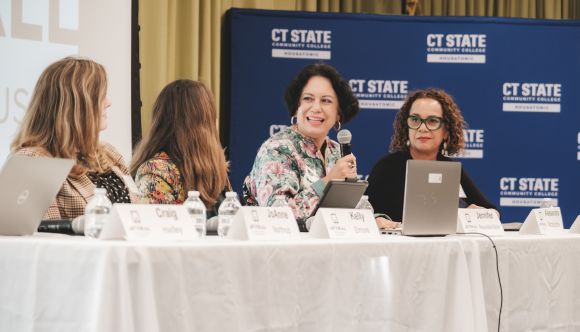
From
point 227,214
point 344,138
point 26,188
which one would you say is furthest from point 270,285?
point 344,138

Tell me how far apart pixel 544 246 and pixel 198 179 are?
1.13 m

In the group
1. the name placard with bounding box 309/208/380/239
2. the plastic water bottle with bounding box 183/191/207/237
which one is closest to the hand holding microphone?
the name placard with bounding box 309/208/380/239

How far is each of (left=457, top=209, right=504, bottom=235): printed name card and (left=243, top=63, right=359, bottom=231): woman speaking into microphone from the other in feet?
1.89

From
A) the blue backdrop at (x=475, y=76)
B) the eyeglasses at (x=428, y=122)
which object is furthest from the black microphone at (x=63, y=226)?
the blue backdrop at (x=475, y=76)

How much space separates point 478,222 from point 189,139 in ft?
3.23

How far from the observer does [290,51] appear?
5.18 meters

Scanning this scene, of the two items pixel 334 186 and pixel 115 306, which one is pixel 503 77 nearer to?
pixel 334 186

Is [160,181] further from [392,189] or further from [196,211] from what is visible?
[392,189]

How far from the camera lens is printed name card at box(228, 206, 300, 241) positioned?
2.09 meters

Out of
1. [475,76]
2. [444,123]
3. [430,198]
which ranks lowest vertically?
[430,198]

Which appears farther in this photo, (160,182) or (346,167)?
(346,167)

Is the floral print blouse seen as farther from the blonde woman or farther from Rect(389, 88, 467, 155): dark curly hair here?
Rect(389, 88, 467, 155): dark curly hair

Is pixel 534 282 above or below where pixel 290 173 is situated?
below

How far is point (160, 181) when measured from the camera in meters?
2.99
